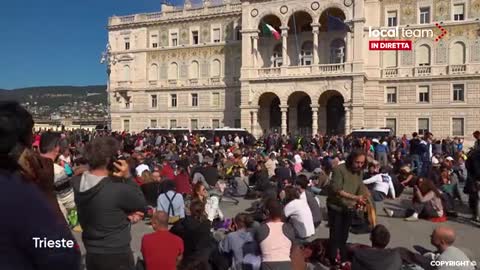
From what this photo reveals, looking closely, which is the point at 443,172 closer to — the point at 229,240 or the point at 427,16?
the point at 229,240

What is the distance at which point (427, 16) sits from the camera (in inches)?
1551

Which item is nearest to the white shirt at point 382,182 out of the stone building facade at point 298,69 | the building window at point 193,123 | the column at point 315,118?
the stone building facade at point 298,69

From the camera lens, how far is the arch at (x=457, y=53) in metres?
38.2

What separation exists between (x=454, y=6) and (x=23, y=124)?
4178 cm

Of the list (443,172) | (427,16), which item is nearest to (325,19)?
(427,16)

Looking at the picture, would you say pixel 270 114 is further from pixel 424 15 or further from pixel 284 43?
pixel 424 15

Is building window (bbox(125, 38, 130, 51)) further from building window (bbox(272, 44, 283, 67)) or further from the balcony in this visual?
the balcony

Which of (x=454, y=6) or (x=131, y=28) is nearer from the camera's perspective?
(x=454, y=6)

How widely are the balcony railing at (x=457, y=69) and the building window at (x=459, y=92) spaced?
1.07 m

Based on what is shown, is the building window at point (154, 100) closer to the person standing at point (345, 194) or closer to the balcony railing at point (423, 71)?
the balcony railing at point (423, 71)

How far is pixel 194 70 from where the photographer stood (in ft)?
161

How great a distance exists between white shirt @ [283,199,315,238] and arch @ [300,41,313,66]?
34684 millimetres

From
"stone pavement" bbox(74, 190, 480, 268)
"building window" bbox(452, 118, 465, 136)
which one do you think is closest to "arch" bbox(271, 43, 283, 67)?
"building window" bbox(452, 118, 465, 136)

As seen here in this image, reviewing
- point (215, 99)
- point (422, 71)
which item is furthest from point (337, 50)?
point (215, 99)
